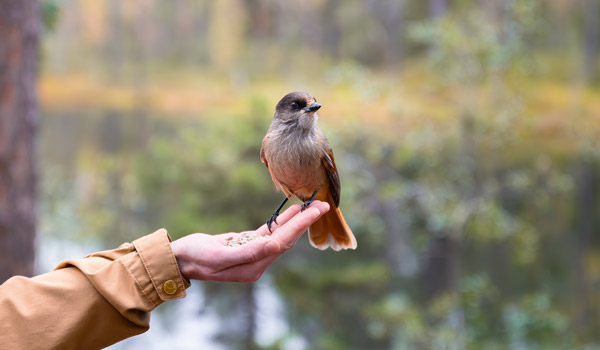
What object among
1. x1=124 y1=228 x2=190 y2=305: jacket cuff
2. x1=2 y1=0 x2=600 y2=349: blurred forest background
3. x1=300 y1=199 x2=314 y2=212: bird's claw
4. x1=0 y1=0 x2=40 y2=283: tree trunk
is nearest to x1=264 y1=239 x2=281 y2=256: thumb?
x1=124 y1=228 x2=190 y2=305: jacket cuff

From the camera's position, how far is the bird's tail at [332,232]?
182 cm

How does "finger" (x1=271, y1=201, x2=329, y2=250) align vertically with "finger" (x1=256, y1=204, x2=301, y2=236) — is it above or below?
above

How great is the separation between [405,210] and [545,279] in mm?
1293

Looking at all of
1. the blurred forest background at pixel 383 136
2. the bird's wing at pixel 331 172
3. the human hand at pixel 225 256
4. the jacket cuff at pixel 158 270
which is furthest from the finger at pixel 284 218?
the blurred forest background at pixel 383 136

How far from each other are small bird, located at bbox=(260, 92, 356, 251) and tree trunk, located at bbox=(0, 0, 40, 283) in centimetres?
147

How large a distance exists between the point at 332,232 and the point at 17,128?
170 cm

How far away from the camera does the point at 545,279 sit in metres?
4.67

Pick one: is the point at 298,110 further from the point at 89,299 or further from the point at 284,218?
the point at 89,299

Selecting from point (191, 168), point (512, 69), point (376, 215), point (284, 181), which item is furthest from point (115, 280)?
point (512, 69)

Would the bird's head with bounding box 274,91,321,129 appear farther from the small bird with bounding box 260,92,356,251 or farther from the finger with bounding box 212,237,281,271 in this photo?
the finger with bounding box 212,237,281,271

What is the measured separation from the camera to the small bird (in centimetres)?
→ 171

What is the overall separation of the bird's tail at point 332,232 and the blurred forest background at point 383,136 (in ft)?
8.48

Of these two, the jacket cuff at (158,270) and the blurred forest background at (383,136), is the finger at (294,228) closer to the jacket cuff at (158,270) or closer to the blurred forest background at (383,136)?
the jacket cuff at (158,270)

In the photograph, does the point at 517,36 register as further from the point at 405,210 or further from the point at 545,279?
the point at 545,279
